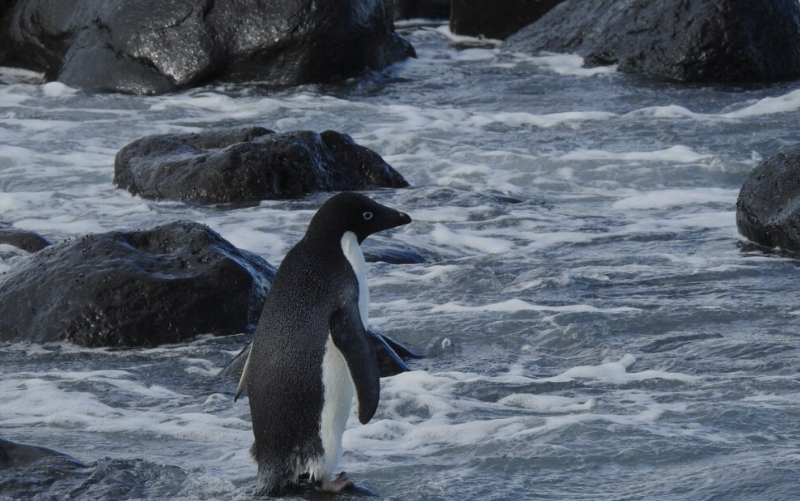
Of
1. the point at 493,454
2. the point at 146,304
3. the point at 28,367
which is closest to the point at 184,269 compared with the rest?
the point at 146,304

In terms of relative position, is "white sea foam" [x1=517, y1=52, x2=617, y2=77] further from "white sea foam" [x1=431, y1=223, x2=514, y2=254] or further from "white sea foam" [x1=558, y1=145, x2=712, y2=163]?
"white sea foam" [x1=431, y1=223, x2=514, y2=254]

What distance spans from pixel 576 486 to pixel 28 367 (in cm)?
293

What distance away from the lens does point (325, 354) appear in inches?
184

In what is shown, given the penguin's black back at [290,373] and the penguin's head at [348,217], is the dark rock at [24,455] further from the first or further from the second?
the penguin's head at [348,217]

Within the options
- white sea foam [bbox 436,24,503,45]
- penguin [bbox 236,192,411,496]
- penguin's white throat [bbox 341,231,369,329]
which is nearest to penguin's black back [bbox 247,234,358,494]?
penguin [bbox 236,192,411,496]

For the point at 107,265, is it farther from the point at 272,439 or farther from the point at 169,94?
the point at 169,94

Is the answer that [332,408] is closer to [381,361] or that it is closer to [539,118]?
[381,361]

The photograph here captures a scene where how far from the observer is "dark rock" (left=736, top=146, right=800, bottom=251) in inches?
336

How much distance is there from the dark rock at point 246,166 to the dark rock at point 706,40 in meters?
4.81

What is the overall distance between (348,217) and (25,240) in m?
4.29

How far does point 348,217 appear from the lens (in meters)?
4.93

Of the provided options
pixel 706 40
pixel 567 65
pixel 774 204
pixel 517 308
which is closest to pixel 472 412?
pixel 517 308

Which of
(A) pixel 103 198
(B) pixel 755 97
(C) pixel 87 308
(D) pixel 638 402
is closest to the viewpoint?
(D) pixel 638 402

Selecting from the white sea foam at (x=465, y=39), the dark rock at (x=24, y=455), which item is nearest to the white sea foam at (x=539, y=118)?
the white sea foam at (x=465, y=39)
